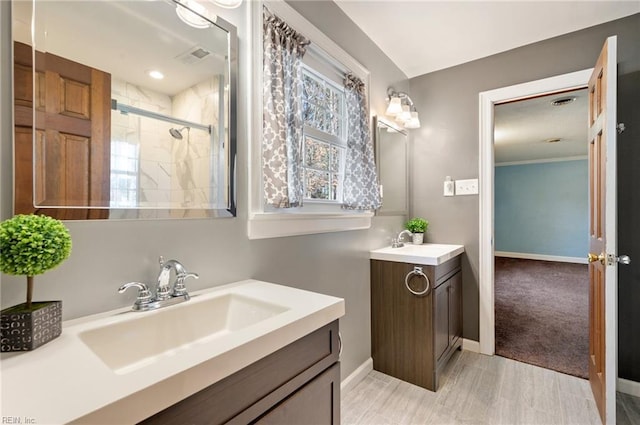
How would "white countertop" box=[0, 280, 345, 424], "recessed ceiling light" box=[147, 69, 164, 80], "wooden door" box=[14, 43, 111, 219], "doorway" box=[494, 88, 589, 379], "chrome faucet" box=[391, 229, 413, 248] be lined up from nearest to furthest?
"white countertop" box=[0, 280, 345, 424], "wooden door" box=[14, 43, 111, 219], "recessed ceiling light" box=[147, 69, 164, 80], "chrome faucet" box=[391, 229, 413, 248], "doorway" box=[494, 88, 589, 379]

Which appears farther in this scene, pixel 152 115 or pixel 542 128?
pixel 542 128

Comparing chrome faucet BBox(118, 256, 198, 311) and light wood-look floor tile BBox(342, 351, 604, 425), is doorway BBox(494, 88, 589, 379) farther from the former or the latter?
chrome faucet BBox(118, 256, 198, 311)

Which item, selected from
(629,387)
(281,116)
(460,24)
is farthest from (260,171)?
(629,387)

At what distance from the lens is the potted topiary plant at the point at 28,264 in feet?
1.98

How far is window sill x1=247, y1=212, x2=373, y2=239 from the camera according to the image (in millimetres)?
1333

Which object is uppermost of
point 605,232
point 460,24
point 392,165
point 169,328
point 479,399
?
point 460,24

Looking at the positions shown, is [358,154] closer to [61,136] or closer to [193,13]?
[193,13]

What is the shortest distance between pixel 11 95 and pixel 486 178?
280 cm

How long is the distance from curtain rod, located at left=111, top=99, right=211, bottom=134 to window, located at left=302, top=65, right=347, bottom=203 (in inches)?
25.5

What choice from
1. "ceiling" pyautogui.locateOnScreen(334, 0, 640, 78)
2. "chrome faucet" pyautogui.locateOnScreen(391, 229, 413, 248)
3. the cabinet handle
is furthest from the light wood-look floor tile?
"ceiling" pyautogui.locateOnScreen(334, 0, 640, 78)

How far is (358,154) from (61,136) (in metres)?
1.53

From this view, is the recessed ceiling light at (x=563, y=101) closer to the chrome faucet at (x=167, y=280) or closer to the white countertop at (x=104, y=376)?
the white countertop at (x=104, y=376)

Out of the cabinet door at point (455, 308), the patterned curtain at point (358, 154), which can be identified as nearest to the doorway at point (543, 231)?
the cabinet door at point (455, 308)

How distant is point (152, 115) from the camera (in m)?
1.02
